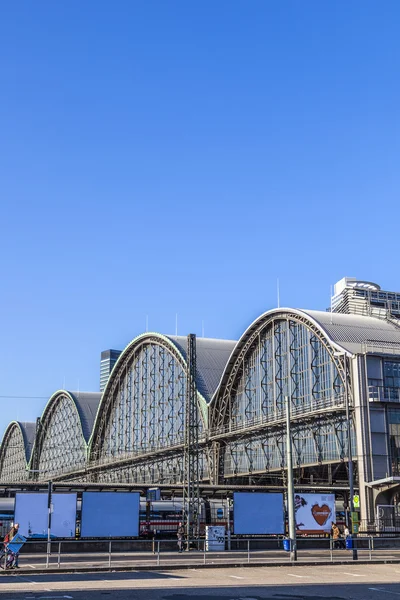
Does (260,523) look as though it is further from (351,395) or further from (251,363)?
(251,363)

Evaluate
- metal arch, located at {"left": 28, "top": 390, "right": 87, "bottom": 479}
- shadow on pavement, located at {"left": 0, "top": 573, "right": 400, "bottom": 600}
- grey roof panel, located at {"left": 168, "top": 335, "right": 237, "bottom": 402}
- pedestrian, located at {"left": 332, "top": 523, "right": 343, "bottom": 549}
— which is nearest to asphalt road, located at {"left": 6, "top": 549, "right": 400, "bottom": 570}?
pedestrian, located at {"left": 332, "top": 523, "right": 343, "bottom": 549}

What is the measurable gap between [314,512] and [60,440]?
103231mm

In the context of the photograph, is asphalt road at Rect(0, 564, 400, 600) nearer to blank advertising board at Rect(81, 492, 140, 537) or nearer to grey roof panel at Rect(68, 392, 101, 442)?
blank advertising board at Rect(81, 492, 140, 537)

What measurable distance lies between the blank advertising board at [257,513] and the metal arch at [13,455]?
423 feet

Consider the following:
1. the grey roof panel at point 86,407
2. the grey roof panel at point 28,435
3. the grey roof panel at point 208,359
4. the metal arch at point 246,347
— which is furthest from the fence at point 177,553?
the grey roof panel at point 28,435

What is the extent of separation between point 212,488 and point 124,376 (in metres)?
49.4

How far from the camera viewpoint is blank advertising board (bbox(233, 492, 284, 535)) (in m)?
49.8

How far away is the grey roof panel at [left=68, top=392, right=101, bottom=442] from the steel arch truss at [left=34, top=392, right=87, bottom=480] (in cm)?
76

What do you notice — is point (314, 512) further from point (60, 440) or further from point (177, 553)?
point (60, 440)

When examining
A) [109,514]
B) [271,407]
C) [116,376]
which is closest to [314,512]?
[109,514]

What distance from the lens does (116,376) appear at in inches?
4803

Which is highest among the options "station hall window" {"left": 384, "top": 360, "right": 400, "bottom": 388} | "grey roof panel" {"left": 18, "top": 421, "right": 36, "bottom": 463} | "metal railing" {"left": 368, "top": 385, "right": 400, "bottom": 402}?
"grey roof panel" {"left": 18, "top": 421, "right": 36, "bottom": 463}

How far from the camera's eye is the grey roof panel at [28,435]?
566 feet

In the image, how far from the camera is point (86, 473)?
129 meters
